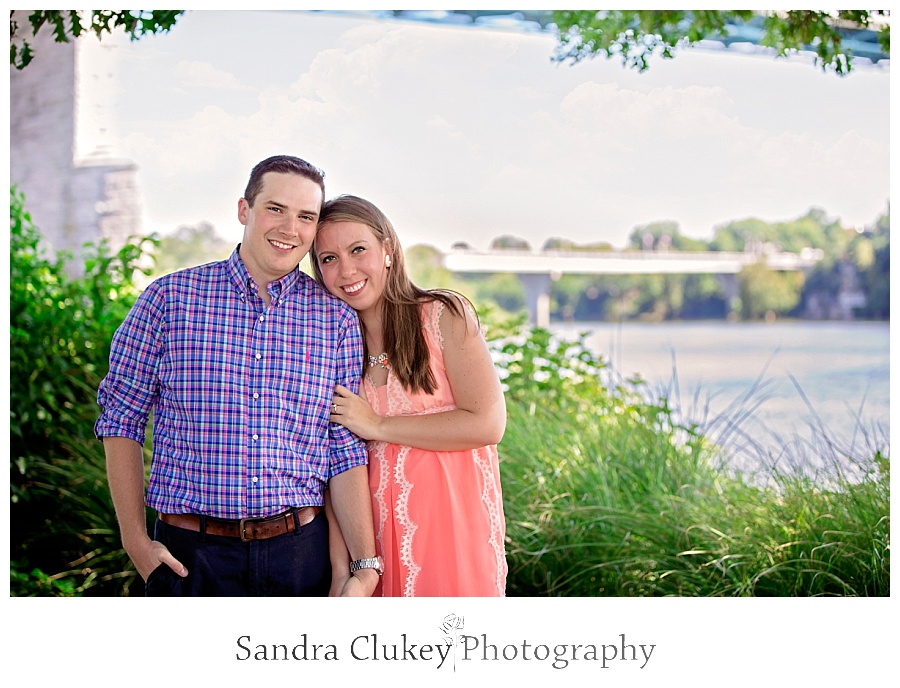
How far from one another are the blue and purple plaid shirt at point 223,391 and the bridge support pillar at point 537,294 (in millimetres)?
6315

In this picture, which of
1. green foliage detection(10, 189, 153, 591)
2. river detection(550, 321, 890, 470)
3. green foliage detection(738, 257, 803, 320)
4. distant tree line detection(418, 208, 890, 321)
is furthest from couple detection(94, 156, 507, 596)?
green foliage detection(738, 257, 803, 320)

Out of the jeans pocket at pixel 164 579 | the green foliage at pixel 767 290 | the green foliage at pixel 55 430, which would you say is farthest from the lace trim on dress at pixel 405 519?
the green foliage at pixel 767 290

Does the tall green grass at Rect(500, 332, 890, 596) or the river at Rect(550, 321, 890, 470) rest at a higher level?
the river at Rect(550, 321, 890, 470)

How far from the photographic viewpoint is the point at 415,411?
7.02 feet

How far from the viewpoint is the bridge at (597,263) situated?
23.4 feet

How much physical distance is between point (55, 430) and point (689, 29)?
302 centimetres

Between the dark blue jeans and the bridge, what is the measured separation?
491cm

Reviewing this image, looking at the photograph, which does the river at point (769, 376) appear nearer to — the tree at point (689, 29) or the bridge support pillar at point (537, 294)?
the bridge support pillar at point (537, 294)

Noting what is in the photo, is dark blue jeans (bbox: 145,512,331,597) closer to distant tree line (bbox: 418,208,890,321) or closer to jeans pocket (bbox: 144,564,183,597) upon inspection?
jeans pocket (bbox: 144,564,183,597)

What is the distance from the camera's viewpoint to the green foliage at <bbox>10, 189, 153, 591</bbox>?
346 cm

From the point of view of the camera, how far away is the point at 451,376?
6.93ft

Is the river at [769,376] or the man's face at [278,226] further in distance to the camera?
the river at [769,376]

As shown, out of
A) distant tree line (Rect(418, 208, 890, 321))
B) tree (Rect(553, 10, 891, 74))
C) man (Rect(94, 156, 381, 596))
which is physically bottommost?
man (Rect(94, 156, 381, 596))

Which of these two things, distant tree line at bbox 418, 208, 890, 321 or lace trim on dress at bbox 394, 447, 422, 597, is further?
distant tree line at bbox 418, 208, 890, 321
